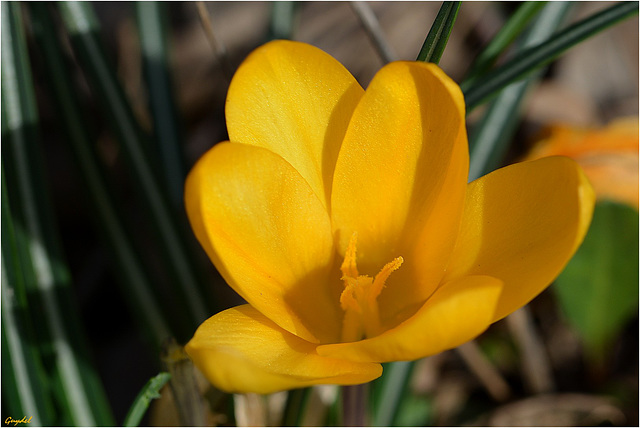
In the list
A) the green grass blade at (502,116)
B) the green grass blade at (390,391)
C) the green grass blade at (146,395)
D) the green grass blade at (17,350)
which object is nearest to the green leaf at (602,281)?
the green grass blade at (502,116)

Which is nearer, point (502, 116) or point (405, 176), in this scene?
point (405, 176)

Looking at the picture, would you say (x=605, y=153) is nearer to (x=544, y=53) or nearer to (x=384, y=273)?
(x=544, y=53)

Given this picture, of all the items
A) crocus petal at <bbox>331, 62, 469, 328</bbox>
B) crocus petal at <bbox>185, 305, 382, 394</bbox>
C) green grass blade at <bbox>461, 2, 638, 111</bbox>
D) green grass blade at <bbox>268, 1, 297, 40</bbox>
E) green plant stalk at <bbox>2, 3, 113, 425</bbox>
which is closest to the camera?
crocus petal at <bbox>185, 305, 382, 394</bbox>

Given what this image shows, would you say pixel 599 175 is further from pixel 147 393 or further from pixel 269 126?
pixel 147 393

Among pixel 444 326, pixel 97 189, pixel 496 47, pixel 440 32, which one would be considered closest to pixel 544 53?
pixel 496 47

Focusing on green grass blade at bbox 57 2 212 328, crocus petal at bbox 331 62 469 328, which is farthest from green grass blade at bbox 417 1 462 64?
green grass blade at bbox 57 2 212 328

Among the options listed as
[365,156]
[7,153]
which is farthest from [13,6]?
[365,156]

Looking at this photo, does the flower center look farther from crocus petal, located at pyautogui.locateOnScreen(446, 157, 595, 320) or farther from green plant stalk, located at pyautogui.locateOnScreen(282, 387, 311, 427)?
green plant stalk, located at pyautogui.locateOnScreen(282, 387, 311, 427)
